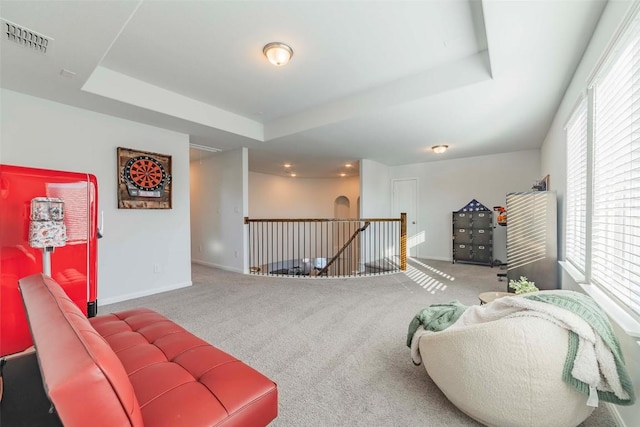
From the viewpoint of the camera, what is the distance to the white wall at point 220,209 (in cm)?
532

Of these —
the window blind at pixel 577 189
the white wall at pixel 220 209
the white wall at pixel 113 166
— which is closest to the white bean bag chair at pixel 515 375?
the window blind at pixel 577 189

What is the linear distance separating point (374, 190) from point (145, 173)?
191 inches

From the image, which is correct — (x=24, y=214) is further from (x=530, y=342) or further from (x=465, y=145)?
(x=465, y=145)

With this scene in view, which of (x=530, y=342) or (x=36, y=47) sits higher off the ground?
(x=36, y=47)

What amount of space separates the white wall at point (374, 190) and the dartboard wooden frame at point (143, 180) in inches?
159

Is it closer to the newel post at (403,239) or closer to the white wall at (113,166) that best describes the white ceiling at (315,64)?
the white wall at (113,166)

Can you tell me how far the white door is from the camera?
282 inches

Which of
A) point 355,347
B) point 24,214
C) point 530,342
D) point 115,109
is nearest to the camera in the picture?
point 530,342

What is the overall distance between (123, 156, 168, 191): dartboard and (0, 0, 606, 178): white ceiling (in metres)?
0.57

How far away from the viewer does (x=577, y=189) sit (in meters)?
2.78

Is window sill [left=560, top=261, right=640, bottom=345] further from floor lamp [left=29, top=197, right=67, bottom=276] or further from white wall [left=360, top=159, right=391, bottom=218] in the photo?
white wall [left=360, top=159, right=391, bottom=218]

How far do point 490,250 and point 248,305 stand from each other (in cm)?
521

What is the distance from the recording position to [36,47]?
213 cm

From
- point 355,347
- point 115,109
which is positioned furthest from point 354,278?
point 115,109
